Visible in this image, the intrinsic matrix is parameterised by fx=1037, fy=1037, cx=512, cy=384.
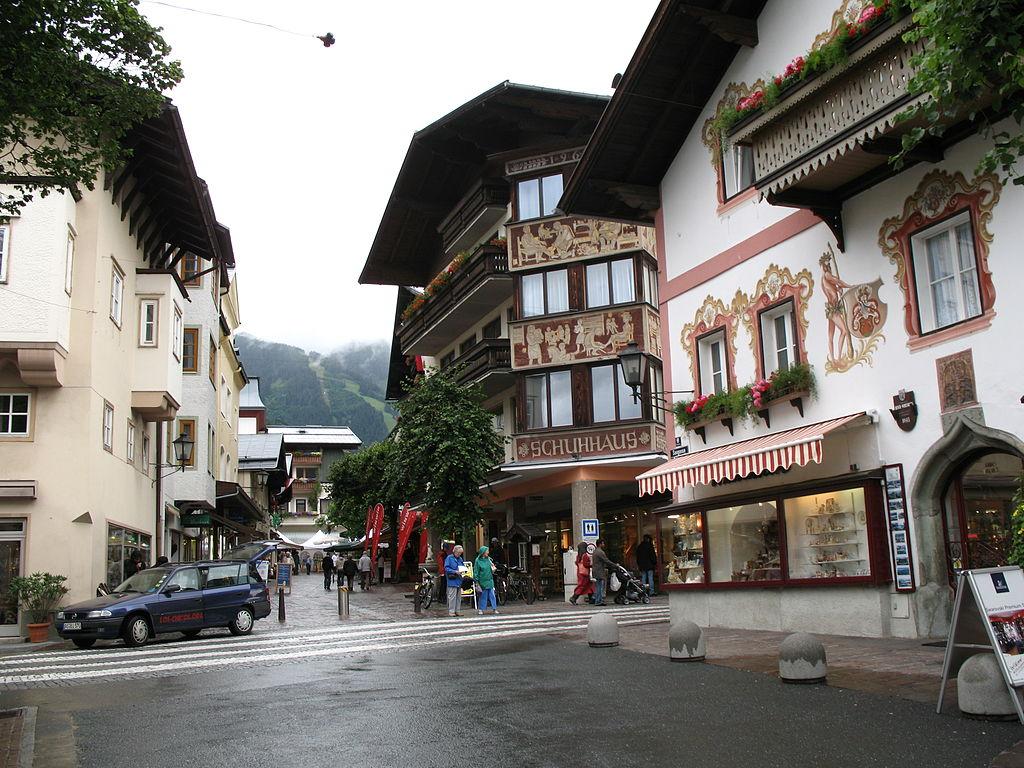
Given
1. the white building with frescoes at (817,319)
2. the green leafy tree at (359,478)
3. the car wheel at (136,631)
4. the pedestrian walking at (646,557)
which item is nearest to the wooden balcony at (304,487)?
the green leafy tree at (359,478)

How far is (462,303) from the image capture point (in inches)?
1503

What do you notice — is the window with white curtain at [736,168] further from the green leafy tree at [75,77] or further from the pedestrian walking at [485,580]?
the pedestrian walking at [485,580]

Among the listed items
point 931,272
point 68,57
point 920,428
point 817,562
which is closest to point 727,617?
point 817,562

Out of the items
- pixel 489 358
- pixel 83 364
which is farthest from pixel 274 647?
pixel 489 358

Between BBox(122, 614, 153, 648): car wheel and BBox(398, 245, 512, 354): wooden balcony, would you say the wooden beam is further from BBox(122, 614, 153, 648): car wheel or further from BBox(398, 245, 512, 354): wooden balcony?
BBox(398, 245, 512, 354): wooden balcony

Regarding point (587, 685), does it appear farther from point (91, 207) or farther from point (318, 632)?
point (91, 207)

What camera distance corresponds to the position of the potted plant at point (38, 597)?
2266cm

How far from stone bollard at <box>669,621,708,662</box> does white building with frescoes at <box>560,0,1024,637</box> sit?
304 centimetres

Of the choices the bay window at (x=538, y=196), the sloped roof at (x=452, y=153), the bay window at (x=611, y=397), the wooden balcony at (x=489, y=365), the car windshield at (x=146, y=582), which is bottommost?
the car windshield at (x=146, y=582)

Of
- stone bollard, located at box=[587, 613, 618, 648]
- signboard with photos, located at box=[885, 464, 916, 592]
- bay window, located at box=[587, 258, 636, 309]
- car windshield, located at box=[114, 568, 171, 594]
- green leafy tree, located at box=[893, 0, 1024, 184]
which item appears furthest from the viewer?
bay window, located at box=[587, 258, 636, 309]

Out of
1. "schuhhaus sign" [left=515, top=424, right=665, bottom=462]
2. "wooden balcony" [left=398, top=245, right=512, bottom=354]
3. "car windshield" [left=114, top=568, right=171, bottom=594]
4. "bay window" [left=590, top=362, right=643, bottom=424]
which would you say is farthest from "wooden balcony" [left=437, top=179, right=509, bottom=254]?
"car windshield" [left=114, top=568, right=171, bottom=594]

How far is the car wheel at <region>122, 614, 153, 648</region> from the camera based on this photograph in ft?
65.5

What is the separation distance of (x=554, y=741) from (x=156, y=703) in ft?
17.5

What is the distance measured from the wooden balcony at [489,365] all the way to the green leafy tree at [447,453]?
3.23m
